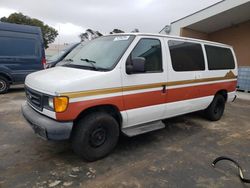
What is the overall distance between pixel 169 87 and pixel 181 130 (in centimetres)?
146

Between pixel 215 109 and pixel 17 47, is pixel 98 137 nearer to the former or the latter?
pixel 215 109

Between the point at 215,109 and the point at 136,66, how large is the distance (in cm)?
338

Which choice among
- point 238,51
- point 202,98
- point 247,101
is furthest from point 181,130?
point 238,51

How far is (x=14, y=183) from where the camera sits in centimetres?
297

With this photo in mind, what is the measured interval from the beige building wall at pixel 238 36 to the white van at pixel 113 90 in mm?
9649

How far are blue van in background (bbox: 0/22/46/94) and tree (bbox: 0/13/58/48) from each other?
3062 cm

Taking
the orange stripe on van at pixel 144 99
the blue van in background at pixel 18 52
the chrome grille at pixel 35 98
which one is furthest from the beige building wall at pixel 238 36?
the chrome grille at pixel 35 98

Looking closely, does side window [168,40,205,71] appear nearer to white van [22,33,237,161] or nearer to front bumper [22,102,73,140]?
white van [22,33,237,161]

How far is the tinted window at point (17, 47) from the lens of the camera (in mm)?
8492

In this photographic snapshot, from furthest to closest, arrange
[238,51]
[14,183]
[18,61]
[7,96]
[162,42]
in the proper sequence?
[238,51] < [18,61] < [7,96] < [162,42] < [14,183]

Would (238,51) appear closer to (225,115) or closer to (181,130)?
(225,115)

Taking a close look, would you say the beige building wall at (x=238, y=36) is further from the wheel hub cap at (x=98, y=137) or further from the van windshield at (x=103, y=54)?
the wheel hub cap at (x=98, y=137)

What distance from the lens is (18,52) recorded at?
8.88m

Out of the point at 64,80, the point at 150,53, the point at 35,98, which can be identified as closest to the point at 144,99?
the point at 150,53
